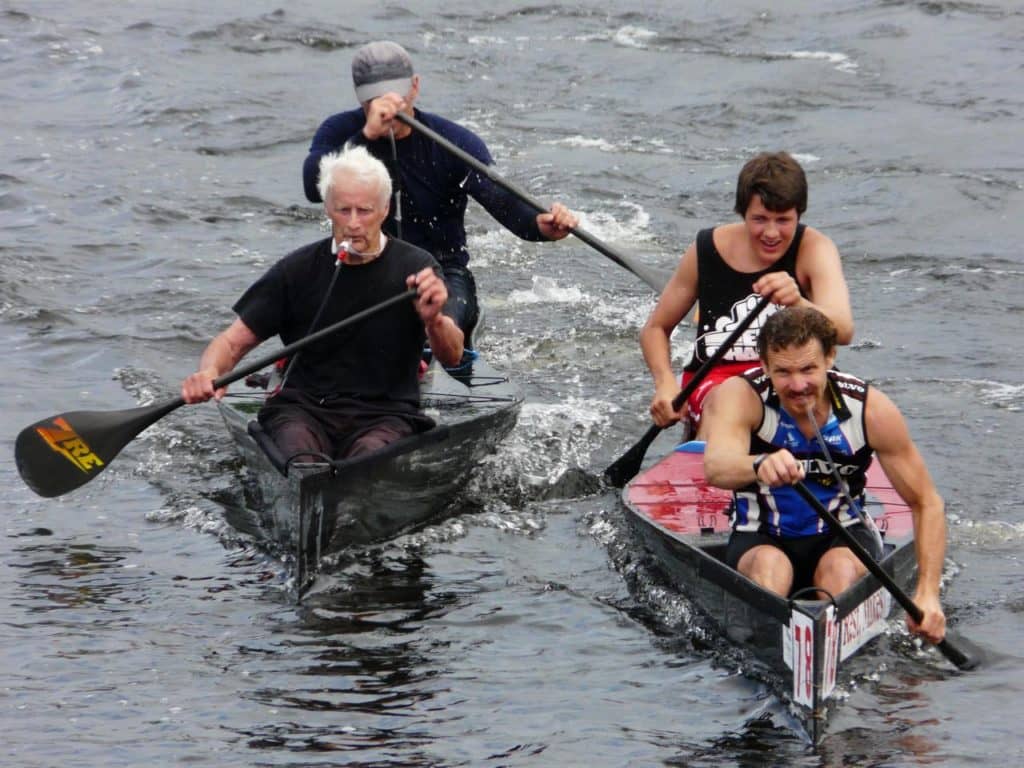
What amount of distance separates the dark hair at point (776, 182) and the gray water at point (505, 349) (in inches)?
63.7

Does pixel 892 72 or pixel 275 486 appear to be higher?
pixel 892 72

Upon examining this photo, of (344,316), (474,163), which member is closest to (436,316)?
(344,316)

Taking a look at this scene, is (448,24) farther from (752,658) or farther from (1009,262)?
(752,658)

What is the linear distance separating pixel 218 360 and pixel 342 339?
1.75 ft

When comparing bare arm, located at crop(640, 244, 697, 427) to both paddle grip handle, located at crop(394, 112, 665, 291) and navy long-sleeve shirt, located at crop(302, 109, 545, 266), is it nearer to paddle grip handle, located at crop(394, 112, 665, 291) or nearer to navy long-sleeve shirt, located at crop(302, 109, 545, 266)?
paddle grip handle, located at crop(394, 112, 665, 291)

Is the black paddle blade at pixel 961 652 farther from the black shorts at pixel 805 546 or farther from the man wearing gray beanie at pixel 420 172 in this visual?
the man wearing gray beanie at pixel 420 172

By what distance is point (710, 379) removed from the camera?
7.30m

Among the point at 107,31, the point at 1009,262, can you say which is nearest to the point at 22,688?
the point at 1009,262

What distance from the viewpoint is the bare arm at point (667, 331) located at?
7184mm

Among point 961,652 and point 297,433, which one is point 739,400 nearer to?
point 961,652

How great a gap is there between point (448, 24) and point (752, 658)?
16.3 metres

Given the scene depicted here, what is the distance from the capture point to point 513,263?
13.1m

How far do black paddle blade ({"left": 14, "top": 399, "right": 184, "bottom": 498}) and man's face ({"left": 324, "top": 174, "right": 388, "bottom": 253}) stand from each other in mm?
1443

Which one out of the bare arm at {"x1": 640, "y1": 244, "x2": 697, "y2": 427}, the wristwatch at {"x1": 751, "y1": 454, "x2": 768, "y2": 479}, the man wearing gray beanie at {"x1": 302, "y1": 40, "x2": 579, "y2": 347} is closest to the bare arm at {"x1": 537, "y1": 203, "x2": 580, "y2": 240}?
the man wearing gray beanie at {"x1": 302, "y1": 40, "x2": 579, "y2": 347}
